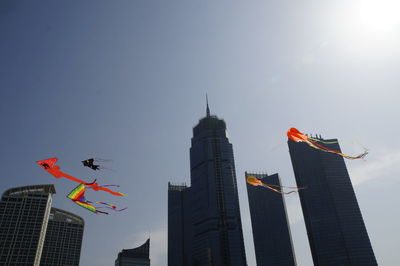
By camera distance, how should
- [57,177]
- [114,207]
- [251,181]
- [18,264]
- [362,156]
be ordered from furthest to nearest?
1. [18,264]
2. [251,181]
3. [362,156]
4. [114,207]
5. [57,177]

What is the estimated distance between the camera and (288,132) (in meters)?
37.2

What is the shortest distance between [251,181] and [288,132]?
7.58 meters

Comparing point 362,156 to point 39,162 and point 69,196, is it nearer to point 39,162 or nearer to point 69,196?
point 69,196

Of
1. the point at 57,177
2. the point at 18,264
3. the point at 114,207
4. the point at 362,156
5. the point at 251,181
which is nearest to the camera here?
the point at 57,177

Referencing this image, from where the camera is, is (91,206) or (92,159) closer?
(91,206)

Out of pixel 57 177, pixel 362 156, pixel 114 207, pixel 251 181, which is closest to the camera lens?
pixel 57 177

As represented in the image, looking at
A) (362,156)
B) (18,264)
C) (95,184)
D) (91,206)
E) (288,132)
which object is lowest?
(91,206)

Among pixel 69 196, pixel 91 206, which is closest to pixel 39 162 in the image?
pixel 69 196

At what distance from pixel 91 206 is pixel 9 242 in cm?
20843

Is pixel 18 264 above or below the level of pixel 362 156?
above

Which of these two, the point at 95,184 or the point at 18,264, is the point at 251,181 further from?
the point at 18,264

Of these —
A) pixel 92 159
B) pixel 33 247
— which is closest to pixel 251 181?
pixel 92 159

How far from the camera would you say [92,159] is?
36.5 metres

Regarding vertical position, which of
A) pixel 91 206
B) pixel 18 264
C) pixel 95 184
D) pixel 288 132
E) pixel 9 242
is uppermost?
pixel 9 242
